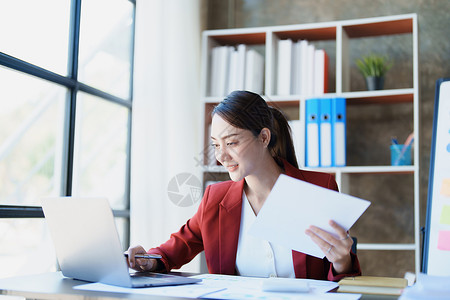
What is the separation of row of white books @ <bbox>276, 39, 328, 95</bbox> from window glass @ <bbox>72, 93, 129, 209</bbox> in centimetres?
91

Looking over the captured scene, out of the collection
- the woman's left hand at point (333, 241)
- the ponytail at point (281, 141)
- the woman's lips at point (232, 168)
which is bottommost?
the woman's left hand at point (333, 241)

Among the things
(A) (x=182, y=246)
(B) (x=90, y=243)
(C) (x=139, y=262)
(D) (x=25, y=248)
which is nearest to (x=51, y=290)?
(B) (x=90, y=243)

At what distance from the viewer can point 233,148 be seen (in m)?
1.73

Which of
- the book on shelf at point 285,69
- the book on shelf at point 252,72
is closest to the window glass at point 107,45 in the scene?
the book on shelf at point 252,72

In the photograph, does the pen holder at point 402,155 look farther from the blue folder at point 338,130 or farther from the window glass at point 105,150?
the window glass at point 105,150

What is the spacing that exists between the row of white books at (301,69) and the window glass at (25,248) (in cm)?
145

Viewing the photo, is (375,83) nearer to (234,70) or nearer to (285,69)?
(285,69)

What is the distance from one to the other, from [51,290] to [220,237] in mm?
661

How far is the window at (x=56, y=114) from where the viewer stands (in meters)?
2.17

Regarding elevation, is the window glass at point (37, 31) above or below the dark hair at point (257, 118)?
above

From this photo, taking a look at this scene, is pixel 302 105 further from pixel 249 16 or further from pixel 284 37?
pixel 249 16

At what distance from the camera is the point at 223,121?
1.74 meters

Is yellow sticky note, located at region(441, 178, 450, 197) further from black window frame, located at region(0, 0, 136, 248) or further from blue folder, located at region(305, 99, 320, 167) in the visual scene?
black window frame, located at region(0, 0, 136, 248)

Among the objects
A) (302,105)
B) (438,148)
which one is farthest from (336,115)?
(438,148)
